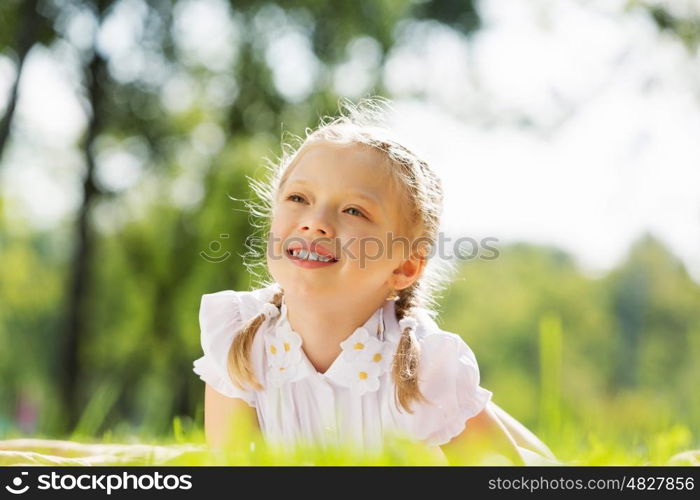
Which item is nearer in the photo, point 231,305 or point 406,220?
point 406,220

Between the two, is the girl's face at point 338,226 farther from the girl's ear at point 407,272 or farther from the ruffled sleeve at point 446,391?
the ruffled sleeve at point 446,391

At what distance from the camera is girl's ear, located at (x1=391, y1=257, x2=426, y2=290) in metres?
2.17

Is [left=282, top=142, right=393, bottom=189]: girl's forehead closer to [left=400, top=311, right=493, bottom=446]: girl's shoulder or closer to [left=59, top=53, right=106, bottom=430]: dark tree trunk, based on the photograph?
[left=400, top=311, right=493, bottom=446]: girl's shoulder

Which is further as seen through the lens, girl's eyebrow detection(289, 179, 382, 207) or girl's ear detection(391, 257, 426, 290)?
girl's ear detection(391, 257, 426, 290)

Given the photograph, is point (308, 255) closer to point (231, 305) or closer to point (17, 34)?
point (231, 305)

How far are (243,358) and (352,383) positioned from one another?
0.98 feet

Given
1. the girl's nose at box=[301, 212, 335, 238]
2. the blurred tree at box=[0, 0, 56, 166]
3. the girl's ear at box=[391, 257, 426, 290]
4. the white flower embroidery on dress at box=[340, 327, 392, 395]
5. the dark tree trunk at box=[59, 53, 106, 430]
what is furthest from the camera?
the dark tree trunk at box=[59, 53, 106, 430]

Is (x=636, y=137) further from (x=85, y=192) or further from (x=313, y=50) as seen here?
(x=85, y=192)

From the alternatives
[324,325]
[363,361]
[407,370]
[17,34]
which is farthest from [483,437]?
[17,34]

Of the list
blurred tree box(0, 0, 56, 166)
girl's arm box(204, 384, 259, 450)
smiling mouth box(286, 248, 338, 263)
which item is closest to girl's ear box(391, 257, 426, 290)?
smiling mouth box(286, 248, 338, 263)

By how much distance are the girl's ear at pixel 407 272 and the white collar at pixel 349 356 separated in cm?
10

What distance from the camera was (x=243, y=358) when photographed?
6.85 ft

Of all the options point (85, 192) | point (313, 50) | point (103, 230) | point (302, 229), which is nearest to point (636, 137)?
point (313, 50)
